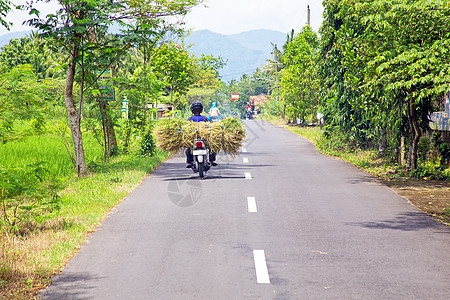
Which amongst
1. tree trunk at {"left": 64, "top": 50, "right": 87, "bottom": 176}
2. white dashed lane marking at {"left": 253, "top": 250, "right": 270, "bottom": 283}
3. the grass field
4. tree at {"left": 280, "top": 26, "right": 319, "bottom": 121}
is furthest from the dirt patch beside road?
tree at {"left": 280, "top": 26, "right": 319, "bottom": 121}

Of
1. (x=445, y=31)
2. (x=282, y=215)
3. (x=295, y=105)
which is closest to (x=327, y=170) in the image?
(x=445, y=31)

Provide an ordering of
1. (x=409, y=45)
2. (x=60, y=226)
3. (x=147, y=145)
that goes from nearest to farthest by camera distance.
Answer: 1. (x=60, y=226)
2. (x=409, y=45)
3. (x=147, y=145)

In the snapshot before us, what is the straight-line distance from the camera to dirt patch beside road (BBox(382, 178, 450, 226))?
1016 cm

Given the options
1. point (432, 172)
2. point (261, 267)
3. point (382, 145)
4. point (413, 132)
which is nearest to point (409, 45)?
point (413, 132)

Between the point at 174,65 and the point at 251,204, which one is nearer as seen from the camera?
the point at 251,204

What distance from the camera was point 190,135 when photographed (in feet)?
50.2

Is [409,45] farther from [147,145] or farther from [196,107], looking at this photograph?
[147,145]

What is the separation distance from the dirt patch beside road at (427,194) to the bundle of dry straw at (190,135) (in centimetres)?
458

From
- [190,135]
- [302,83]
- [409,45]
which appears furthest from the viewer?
[302,83]

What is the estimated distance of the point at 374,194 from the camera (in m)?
12.2

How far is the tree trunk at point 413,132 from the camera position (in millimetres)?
15352

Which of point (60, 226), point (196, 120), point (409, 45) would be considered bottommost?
point (60, 226)

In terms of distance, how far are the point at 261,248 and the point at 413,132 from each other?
9814 millimetres

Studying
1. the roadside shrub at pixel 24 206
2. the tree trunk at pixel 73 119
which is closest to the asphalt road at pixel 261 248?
the roadside shrub at pixel 24 206
